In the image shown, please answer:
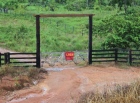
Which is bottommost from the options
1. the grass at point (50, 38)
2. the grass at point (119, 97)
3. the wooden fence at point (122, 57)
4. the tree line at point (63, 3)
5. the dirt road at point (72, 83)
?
the dirt road at point (72, 83)

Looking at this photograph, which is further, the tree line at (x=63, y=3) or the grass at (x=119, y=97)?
the tree line at (x=63, y=3)

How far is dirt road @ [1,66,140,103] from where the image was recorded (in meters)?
12.2

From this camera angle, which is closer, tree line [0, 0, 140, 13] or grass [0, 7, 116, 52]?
grass [0, 7, 116, 52]

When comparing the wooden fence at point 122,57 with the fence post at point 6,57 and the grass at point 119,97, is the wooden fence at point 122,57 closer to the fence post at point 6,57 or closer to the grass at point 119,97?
the fence post at point 6,57

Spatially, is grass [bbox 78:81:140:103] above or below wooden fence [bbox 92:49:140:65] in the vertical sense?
below

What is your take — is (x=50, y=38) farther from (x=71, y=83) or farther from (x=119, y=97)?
(x=119, y=97)

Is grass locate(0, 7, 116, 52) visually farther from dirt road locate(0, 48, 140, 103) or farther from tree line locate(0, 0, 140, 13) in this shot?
tree line locate(0, 0, 140, 13)

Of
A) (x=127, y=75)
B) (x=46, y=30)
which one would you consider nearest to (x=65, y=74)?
(x=127, y=75)

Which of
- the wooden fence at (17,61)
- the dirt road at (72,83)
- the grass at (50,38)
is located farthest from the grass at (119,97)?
the grass at (50,38)

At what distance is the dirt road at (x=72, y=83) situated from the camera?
39.9ft

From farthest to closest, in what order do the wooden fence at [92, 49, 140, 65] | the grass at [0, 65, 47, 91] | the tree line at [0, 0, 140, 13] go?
the tree line at [0, 0, 140, 13] < the wooden fence at [92, 49, 140, 65] < the grass at [0, 65, 47, 91]

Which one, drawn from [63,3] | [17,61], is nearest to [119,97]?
[17,61]

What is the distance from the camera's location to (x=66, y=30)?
31.4 m

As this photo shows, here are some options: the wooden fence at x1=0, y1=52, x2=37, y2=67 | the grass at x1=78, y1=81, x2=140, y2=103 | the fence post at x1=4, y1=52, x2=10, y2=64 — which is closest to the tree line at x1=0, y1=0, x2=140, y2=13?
the wooden fence at x1=0, y1=52, x2=37, y2=67
